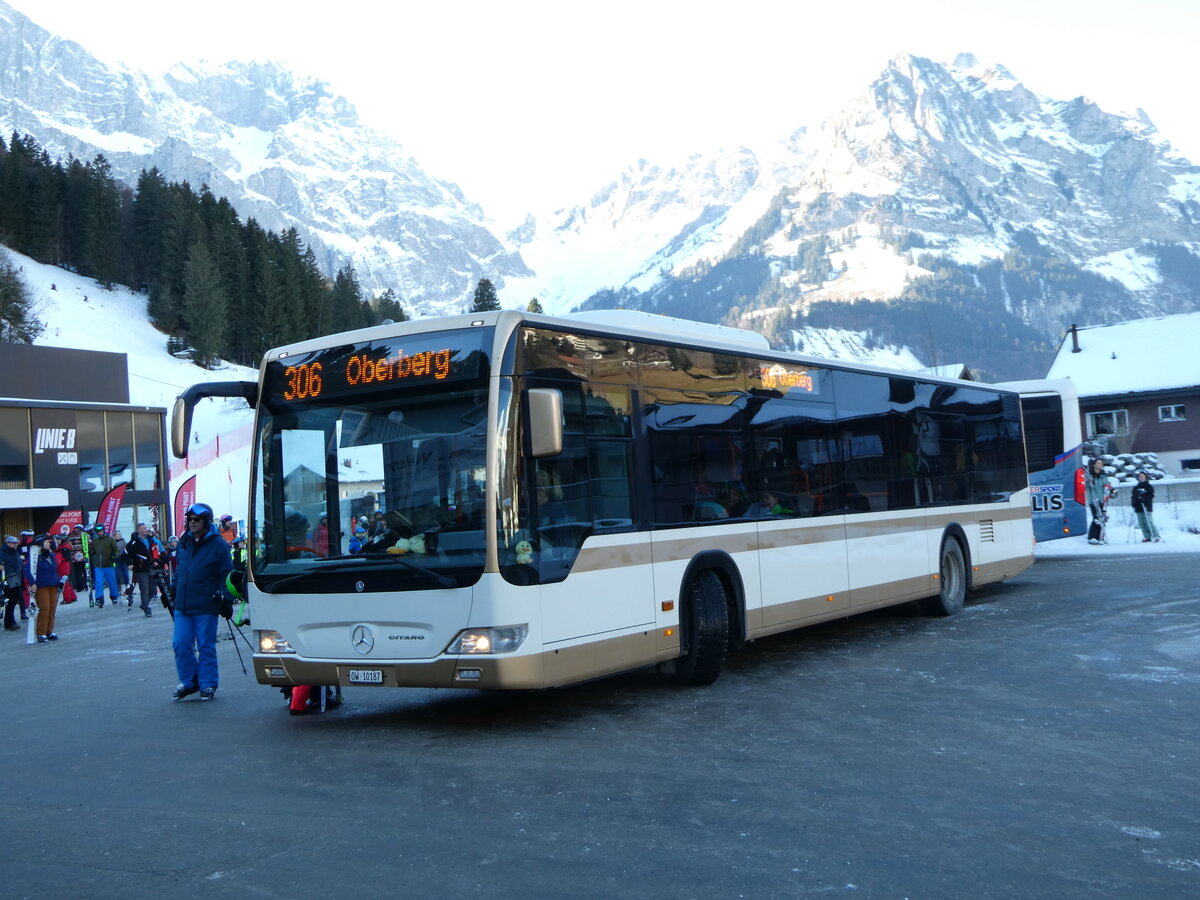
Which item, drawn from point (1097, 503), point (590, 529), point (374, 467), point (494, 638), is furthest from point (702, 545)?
point (1097, 503)

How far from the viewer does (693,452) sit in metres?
9.77

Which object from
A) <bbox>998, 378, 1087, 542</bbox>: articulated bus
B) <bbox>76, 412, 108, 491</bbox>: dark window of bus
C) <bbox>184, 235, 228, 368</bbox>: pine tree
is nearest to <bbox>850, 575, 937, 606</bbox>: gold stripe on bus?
<bbox>998, 378, 1087, 542</bbox>: articulated bus

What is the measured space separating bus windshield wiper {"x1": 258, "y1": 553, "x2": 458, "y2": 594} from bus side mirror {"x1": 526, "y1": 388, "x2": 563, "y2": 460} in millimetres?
1054

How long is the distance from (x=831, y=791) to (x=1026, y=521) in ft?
38.9

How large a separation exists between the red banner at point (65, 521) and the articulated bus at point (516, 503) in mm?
34433

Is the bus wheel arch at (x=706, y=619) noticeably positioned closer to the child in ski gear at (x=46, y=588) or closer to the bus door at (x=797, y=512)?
the bus door at (x=797, y=512)

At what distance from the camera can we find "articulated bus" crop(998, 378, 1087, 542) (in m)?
21.6

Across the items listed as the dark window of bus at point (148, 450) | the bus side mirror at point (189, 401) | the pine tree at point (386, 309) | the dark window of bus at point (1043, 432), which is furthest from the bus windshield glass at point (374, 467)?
the pine tree at point (386, 309)

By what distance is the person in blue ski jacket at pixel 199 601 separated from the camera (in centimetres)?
1027

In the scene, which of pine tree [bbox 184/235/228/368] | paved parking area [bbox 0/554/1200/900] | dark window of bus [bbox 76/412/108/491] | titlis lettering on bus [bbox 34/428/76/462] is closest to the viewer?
paved parking area [bbox 0/554/1200/900]

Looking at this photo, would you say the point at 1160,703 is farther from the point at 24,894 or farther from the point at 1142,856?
the point at 24,894

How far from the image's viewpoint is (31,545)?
24.5m

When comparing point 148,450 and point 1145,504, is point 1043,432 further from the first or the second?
point 148,450

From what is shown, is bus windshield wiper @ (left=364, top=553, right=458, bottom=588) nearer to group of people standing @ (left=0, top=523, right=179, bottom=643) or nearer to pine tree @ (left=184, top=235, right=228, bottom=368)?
group of people standing @ (left=0, top=523, right=179, bottom=643)
